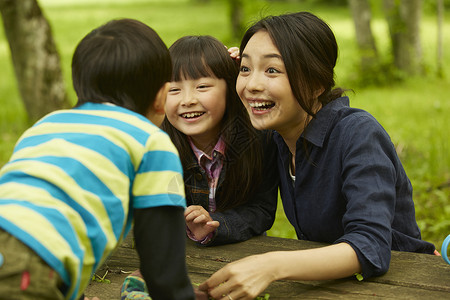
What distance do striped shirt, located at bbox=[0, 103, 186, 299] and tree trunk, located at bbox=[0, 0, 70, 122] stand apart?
4.85 m

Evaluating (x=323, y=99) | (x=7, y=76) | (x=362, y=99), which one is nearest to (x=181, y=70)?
(x=323, y=99)

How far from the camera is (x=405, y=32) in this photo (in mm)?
9789

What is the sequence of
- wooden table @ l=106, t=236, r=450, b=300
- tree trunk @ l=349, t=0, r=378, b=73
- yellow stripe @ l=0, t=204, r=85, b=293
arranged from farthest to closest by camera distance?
tree trunk @ l=349, t=0, r=378, b=73 → wooden table @ l=106, t=236, r=450, b=300 → yellow stripe @ l=0, t=204, r=85, b=293

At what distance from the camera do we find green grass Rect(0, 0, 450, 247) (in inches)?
177

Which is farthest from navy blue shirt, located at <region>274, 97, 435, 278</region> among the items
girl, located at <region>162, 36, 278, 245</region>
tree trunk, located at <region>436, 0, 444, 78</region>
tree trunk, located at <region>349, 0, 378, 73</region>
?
tree trunk, located at <region>349, 0, 378, 73</region>

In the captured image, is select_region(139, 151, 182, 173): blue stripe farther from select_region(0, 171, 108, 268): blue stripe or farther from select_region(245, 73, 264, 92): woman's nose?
select_region(245, 73, 264, 92): woman's nose

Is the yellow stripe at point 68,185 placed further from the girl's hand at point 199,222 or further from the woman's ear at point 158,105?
the girl's hand at point 199,222

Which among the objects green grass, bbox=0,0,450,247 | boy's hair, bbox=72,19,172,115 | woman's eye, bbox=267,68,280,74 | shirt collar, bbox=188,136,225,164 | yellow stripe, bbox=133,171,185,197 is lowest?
green grass, bbox=0,0,450,247

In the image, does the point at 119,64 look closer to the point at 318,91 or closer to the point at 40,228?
the point at 40,228

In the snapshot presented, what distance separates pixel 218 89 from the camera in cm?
236

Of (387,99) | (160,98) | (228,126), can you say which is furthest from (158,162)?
(387,99)

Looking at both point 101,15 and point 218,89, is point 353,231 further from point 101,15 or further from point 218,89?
point 101,15

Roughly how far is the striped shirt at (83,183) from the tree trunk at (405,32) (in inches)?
355

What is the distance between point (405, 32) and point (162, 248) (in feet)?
30.5
